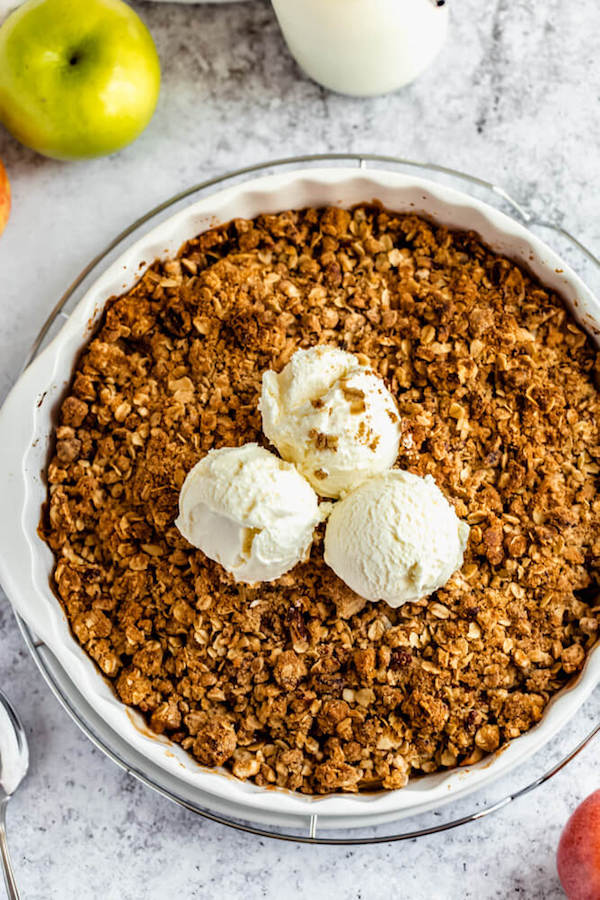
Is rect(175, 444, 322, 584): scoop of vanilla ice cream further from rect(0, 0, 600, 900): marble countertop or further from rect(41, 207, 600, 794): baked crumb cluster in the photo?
rect(0, 0, 600, 900): marble countertop

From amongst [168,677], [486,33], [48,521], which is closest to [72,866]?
[168,677]

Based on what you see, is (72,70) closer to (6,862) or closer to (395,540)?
(395,540)

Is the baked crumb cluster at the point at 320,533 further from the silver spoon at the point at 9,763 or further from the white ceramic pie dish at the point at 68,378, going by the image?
the silver spoon at the point at 9,763

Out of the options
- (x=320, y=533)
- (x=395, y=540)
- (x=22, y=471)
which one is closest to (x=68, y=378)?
(x=22, y=471)

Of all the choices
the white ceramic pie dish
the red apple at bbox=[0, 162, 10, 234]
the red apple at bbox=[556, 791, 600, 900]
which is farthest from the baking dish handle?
the red apple at bbox=[556, 791, 600, 900]

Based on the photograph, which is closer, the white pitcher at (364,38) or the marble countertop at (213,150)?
the white pitcher at (364,38)

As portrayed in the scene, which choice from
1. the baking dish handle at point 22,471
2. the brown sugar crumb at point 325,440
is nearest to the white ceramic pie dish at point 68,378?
the baking dish handle at point 22,471

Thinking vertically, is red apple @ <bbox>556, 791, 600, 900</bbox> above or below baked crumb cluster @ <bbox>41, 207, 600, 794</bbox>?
below
